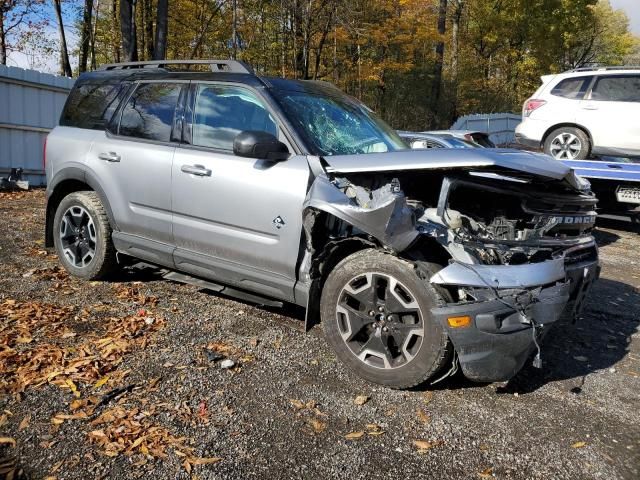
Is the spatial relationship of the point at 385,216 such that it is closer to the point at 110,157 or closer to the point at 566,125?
the point at 110,157

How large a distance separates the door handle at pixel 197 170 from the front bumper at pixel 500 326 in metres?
1.98

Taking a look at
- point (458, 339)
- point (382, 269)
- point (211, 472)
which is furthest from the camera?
point (382, 269)

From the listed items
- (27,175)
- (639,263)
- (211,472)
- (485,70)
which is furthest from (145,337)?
(485,70)

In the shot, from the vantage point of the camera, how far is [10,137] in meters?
11.3

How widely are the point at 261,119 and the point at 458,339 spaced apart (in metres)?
2.15

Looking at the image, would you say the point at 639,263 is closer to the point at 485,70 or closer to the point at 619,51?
the point at 485,70

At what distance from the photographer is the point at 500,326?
2910 mm

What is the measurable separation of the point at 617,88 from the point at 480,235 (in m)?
7.03

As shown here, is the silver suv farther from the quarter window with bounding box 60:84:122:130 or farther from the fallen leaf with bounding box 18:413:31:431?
the fallen leaf with bounding box 18:413:31:431

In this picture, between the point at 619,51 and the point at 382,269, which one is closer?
the point at 382,269

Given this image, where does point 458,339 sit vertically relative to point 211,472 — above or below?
above

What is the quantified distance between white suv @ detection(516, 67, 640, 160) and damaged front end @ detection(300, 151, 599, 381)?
5.51 metres

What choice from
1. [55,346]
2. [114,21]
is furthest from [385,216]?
[114,21]

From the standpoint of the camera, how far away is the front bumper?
2.90 metres
